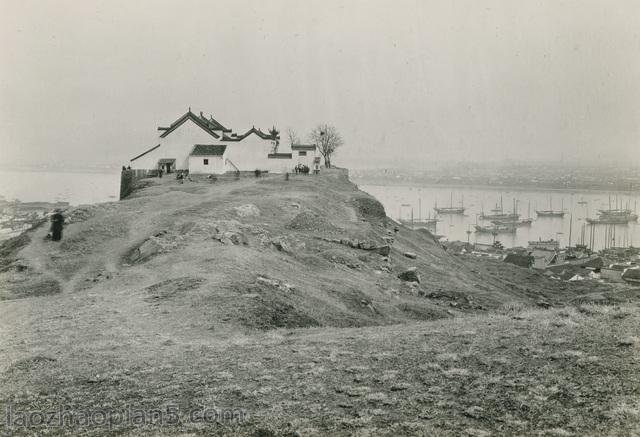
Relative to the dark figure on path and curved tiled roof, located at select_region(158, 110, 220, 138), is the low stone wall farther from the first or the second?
the dark figure on path

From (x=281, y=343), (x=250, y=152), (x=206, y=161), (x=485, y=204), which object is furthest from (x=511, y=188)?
(x=281, y=343)

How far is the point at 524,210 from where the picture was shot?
133m

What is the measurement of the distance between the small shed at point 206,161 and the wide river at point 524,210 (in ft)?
199

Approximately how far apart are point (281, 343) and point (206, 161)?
110ft

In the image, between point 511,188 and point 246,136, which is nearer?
point 246,136

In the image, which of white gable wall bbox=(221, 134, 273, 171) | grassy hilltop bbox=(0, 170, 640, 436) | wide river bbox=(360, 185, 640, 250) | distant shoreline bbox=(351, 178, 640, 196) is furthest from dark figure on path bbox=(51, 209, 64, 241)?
distant shoreline bbox=(351, 178, 640, 196)

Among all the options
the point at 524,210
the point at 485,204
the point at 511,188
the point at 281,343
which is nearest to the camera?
the point at 281,343

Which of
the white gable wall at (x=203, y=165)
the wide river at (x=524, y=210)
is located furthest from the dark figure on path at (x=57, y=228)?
the wide river at (x=524, y=210)

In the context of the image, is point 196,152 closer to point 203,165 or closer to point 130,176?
point 203,165

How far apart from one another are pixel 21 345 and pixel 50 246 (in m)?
12.3

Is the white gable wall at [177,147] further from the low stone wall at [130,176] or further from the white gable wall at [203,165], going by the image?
the white gable wall at [203,165]

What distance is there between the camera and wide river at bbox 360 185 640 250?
305ft

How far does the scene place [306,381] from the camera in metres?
8.44

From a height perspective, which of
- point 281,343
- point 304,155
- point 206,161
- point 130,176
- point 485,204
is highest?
point 304,155
